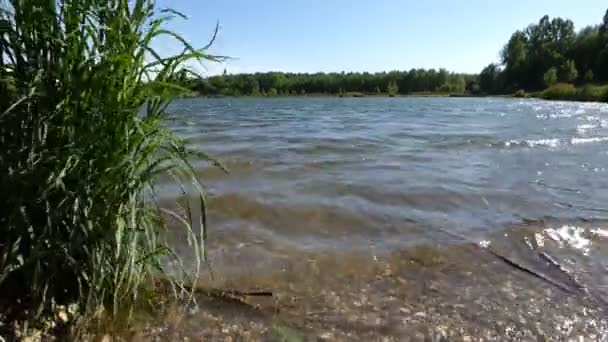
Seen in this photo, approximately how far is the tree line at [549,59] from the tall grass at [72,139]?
7863cm

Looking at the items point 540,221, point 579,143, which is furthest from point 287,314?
point 579,143

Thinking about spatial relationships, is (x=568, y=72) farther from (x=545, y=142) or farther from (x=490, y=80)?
(x=545, y=142)

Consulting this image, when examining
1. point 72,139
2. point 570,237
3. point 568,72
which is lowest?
point 570,237

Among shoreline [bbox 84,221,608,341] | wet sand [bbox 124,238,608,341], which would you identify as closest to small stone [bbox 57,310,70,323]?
shoreline [bbox 84,221,608,341]

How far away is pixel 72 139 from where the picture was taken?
2094 mm

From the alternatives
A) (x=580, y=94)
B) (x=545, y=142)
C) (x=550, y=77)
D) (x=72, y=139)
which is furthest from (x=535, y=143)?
(x=550, y=77)

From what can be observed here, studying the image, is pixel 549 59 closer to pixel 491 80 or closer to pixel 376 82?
pixel 491 80

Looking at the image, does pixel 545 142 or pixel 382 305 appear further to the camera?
pixel 545 142

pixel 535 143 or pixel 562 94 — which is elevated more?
pixel 562 94

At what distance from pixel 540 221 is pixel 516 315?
8.23ft

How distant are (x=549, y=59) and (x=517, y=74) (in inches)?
239

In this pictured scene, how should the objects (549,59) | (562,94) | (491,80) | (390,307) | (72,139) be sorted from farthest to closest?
(491,80)
(549,59)
(562,94)
(390,307)
(72,139)

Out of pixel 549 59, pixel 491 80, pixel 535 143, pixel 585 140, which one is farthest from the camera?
pixel 491 80

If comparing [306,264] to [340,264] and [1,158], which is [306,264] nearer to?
[340,264]
